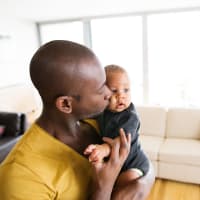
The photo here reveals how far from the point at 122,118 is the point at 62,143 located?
1.34 feet

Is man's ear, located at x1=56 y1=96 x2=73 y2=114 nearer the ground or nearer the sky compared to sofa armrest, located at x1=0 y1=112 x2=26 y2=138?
nearer the sky

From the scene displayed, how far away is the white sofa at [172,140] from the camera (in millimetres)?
2330

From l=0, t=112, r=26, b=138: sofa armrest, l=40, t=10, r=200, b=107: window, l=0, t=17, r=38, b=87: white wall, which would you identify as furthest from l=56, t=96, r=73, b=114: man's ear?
l=0, t=17, r=38, b=87: white wall

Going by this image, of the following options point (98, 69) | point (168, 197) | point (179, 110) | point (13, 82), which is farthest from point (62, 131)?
point (13, 82)

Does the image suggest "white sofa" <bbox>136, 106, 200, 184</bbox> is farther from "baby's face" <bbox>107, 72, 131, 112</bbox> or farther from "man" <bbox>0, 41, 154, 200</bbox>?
"man" <bbox>0, 41, 154, 200</bbox>

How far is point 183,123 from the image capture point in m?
2.71

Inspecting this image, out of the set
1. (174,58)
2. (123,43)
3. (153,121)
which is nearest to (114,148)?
(153,121)

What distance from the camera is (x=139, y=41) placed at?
469 cm

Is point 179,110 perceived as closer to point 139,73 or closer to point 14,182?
point 139,73

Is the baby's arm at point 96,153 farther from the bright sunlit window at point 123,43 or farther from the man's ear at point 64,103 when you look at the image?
the bright sunlit window at point 123,43

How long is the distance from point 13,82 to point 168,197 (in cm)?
397

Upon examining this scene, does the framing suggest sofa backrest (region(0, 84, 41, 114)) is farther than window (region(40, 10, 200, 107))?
Yes

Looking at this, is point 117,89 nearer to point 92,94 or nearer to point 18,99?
point 92,94

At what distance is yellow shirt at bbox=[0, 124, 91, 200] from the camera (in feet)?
1.82
